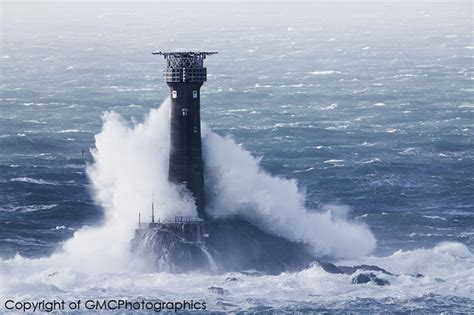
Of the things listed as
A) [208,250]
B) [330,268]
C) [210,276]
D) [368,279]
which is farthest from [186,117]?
[368,279]

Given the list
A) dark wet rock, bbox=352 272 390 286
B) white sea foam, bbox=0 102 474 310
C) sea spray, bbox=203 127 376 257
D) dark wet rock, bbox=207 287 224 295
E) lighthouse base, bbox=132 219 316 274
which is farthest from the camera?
sea spray, bbox=203 127 376 257

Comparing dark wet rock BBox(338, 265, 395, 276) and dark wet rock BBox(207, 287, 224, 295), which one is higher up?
dark wet rock BBox(338, 265, 395, 276)

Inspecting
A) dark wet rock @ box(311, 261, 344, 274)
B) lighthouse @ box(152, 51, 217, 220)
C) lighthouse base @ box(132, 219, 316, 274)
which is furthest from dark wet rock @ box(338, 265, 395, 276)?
lighthouse @ box(152, 51, 217, 220)

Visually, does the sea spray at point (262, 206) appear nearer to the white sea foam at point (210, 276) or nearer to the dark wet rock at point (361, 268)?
the white sea foam at point (210, 276)

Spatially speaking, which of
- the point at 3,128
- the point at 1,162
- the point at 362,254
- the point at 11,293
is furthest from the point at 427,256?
the point at 3,128

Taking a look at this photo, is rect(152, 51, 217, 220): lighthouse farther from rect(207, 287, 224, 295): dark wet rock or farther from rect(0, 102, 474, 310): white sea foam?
rect(207, 287, 224, 295): dark wet rock

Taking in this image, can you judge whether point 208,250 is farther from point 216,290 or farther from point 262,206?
point 262,206

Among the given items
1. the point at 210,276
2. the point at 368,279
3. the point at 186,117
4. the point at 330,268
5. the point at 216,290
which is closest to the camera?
the point at 216,290
